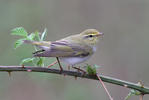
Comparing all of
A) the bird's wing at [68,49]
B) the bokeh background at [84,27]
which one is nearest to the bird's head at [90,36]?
the bird's wing at [68,49]

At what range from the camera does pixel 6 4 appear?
9336 mm

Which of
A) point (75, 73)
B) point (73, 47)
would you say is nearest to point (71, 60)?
point (73, 47)

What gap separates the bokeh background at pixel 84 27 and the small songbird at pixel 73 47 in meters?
2.83

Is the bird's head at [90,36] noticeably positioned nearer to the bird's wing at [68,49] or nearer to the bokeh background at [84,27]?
the bird's wing at [68,49]

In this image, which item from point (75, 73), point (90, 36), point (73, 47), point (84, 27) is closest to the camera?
point (75, 73)

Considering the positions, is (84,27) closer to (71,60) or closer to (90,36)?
(90,36)

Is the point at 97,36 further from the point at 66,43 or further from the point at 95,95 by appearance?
the point at 95,95

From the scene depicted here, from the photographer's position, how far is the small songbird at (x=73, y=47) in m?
4.60

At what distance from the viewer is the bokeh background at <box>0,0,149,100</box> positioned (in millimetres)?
9039

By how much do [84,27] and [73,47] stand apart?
24.5 ft

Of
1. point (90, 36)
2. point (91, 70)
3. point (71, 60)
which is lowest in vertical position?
point (71, 60)

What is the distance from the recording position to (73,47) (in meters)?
5.09

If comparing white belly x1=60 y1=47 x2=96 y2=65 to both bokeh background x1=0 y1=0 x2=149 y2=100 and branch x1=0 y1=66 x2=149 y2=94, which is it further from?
bokeh background x1=0 y1=0 x2=149 y2=100

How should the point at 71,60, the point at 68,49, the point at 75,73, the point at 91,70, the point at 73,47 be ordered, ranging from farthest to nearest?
1. the point at 73,47
2. the point at 68,49
3. the point at 71,60
4. the point at 75,73
5. the point at 91,70
